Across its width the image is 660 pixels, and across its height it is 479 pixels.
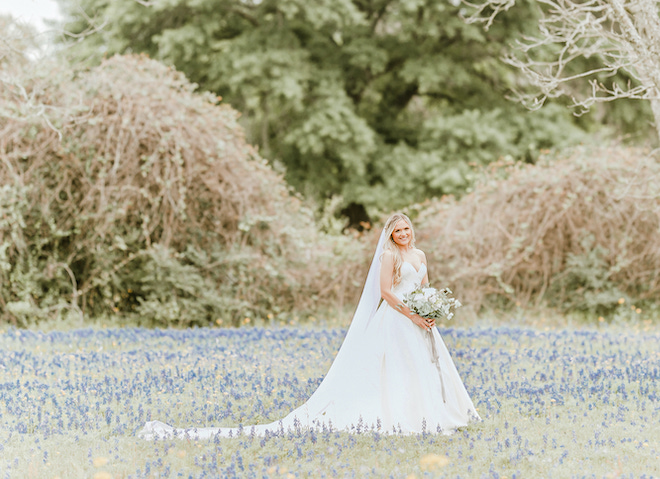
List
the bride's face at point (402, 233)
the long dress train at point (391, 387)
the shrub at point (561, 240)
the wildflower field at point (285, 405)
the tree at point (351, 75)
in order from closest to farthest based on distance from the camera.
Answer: the wildflower field at point (285, 405) → the long dress train at point (391, 387) → the bride's face at point (402, 233) → the shrub at point (561, 240) → the tree at point (351, 75)

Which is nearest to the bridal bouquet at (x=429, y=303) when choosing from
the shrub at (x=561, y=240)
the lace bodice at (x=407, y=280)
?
the lace bodice at (x=407, y=280)

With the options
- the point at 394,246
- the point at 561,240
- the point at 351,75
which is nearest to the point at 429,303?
the point at 394,246

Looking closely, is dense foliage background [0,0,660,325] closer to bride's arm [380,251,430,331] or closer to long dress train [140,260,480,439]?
bride's arm [380,251,430,331]

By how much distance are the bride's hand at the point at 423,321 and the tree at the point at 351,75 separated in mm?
9269

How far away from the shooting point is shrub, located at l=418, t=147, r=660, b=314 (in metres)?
10.7

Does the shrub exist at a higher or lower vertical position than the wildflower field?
higher

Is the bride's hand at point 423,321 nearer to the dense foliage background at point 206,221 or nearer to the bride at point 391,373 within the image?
the bride at point 391,373

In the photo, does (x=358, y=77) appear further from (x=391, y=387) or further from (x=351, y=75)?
(x=391, y=387)

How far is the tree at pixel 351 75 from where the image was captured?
48.9 feet

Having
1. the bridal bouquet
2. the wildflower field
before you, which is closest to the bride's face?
the bridal bouquet

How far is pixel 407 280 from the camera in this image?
5.56m

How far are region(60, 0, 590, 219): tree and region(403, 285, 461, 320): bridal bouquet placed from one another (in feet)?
30.4

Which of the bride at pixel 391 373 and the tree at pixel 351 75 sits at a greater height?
the tree at pixel 351 75

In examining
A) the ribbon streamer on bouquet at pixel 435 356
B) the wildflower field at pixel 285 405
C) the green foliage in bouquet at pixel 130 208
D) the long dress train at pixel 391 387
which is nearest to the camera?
the wildflower field at pixel 285 405
